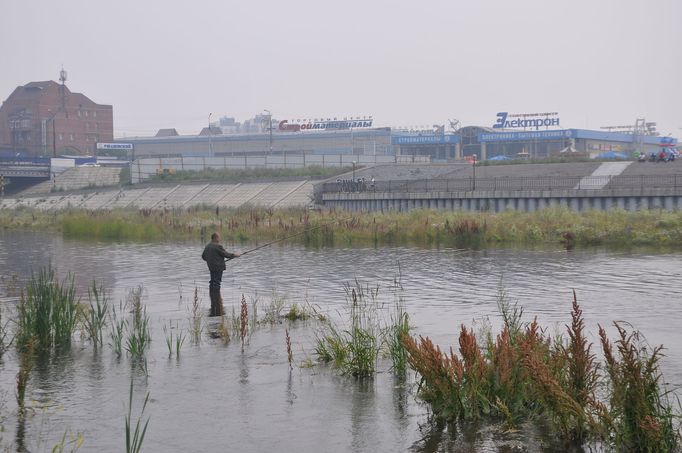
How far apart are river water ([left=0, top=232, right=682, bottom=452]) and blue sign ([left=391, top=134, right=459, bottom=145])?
84499 millimetres

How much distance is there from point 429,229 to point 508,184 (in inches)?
839

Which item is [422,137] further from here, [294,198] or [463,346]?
[463,346]

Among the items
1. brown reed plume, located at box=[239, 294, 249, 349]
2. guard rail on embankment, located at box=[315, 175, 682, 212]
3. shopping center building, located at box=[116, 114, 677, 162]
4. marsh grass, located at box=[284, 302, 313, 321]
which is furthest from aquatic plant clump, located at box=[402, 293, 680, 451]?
shopping center building, located at box=[116, 114, 677, 162]

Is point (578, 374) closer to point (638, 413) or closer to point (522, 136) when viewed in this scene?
point (638, 413)

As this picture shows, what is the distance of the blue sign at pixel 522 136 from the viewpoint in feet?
353

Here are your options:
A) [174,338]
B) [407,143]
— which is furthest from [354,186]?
[407,143]

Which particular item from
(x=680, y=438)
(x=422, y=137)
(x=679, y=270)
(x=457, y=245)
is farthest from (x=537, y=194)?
(x=422, y=137)

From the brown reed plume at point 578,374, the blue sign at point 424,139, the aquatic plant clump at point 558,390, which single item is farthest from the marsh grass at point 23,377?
the blue sign at point 424,139

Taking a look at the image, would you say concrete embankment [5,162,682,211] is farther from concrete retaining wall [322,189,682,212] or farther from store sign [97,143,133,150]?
store sign [97,143,133,150]

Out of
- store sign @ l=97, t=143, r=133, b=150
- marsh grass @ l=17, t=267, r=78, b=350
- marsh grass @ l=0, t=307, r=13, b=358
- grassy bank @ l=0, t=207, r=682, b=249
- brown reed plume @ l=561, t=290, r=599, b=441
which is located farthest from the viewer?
store sign @ l=97, t=143, r=133, b=150

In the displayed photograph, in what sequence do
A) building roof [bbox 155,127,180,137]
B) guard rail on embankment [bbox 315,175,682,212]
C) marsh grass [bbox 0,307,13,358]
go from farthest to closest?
building roof [bbox 155,127,180,137]
guard rail on embankment [bbox 315,175,682,212]
marsh grass [bbox 0,307,13,358]

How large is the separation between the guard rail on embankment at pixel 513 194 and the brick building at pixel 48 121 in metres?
71.8

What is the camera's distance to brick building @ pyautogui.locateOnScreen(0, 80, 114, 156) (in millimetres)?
120875

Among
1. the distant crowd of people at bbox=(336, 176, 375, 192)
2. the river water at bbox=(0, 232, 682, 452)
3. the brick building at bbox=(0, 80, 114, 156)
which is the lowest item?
the river water at bbox=(0, 232, 682, 452)
